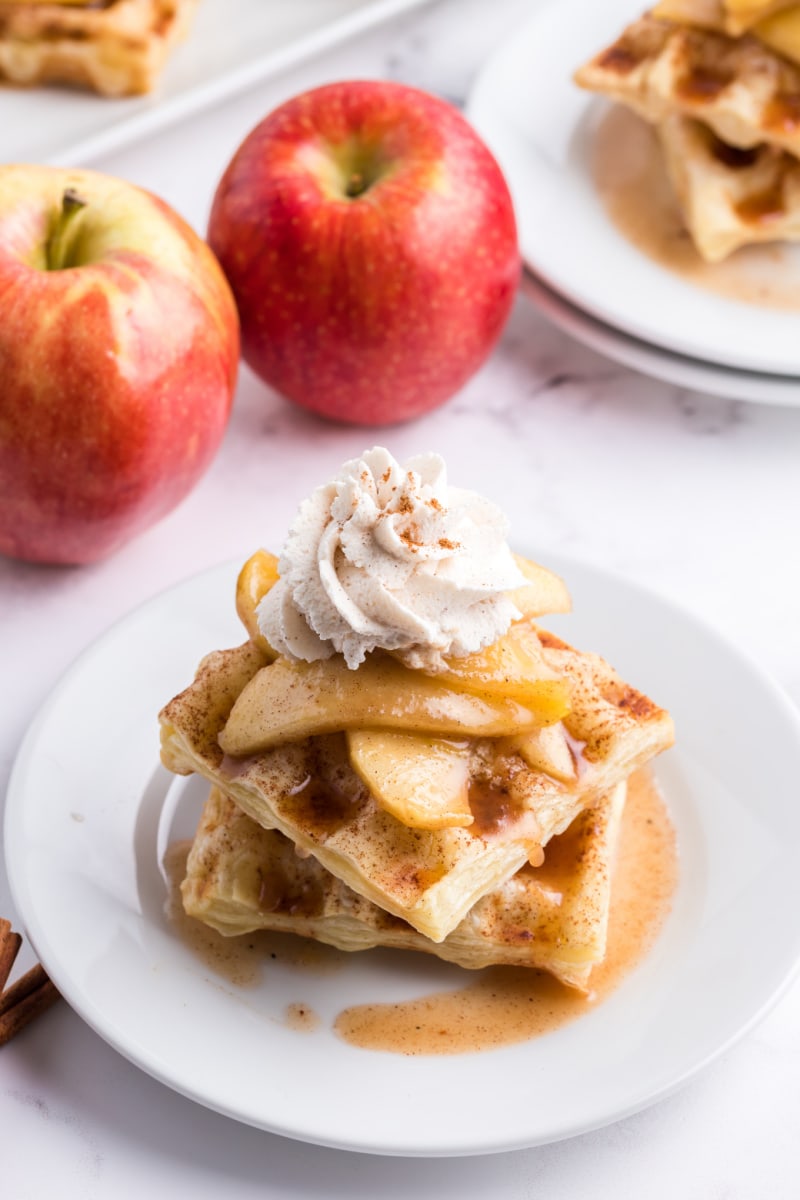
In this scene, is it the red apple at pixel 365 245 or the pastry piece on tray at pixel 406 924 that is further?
the red apple at pixel 365 245

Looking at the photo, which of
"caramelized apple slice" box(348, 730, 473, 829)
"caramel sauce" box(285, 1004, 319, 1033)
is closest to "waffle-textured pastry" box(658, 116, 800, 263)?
"caramelized apple slice" box(348, 730, 473, 829)

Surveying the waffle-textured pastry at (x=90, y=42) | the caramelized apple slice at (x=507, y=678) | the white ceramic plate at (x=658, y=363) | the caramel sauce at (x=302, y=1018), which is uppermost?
the caramelized apple slice at (x=507, y=678)

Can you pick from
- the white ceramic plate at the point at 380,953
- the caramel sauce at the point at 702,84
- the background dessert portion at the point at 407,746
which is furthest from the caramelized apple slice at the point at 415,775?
the caramel sauce at the point at 702,84

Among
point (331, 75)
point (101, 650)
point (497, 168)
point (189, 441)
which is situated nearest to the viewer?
point (101, 650)

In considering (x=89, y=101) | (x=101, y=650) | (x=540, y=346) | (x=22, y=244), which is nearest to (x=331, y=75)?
(x=89, y=101)

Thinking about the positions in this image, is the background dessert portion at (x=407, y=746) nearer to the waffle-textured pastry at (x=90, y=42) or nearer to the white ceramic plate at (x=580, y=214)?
the white ceramic plate at (x=580, y=214)

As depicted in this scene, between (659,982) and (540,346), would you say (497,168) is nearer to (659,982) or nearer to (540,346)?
(540,346)
